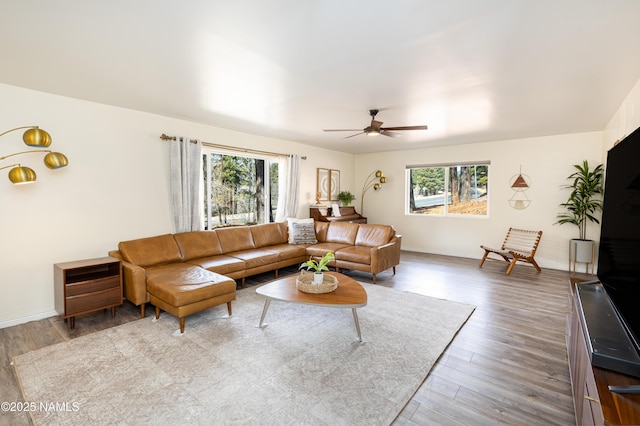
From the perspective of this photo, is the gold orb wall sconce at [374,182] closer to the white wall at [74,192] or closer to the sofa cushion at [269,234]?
the sofa cushion at [269,234]

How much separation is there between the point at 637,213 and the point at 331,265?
399cm

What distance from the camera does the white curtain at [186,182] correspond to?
14.0 ft

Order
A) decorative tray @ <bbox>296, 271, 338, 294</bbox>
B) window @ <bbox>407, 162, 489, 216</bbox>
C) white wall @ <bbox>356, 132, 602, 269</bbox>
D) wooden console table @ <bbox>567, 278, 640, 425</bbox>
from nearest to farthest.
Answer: wooden console table @ <bbox>567, 278, 640, 425</bbox>
decorative tray @ <bbox>296, 271, 338, 294</bbox>
white wall @ <bbox>356, 132, 602, 269</bbox>
window @ <bbox>407, 162, 489, 216</bbox>

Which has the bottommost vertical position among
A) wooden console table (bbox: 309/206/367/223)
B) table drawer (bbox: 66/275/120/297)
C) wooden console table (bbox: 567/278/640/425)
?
table drawer (bbox: 66/275/120/297)

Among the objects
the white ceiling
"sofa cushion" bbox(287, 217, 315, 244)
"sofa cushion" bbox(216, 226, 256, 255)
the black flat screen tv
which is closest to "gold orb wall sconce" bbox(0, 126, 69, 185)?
the white ceiling

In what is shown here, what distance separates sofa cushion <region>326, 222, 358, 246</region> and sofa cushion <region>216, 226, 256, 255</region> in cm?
154

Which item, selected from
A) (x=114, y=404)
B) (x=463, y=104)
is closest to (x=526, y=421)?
(x=114, y=404)

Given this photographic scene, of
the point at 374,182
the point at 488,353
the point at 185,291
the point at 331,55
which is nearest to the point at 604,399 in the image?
the point at 488,353

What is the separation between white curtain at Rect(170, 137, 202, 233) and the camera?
4.28 m

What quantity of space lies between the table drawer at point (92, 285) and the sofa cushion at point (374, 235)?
3.68m

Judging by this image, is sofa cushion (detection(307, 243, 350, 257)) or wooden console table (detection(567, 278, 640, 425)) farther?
sofa cushion (detection(307, 243, 350, 257))

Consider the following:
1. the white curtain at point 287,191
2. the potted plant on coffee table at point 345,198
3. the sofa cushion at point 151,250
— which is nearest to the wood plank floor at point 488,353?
the sofa cushion at point 151,250

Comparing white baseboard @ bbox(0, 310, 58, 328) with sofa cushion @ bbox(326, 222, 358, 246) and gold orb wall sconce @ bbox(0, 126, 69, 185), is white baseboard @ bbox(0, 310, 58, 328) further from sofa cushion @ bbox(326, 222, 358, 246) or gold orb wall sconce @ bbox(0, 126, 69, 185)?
sofa cushion @ bbox(326, 222, 358, 246)

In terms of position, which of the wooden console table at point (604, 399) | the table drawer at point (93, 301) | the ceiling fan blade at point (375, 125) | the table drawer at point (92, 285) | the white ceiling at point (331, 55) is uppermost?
the white ceiling at point (331, 55)
